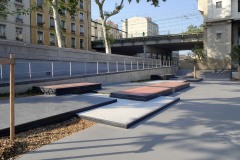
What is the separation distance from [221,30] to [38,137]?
1556 inches

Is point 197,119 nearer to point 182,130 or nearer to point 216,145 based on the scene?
point 182,130

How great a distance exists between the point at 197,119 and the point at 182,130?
136 cm

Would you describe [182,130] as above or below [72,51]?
below

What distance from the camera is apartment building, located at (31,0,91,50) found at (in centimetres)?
4356

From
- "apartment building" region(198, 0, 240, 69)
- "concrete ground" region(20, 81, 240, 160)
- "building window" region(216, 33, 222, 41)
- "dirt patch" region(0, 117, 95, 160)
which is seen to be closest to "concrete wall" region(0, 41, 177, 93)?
"dirt patch" region(0, 117, 95, 160)

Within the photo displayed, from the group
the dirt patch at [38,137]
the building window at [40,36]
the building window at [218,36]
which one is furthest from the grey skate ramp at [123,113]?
the building window at [40,36]

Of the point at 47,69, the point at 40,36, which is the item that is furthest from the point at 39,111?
the point at 40,36

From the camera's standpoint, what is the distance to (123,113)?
23.2 ft

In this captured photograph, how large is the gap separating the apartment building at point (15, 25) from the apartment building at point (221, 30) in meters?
30.1

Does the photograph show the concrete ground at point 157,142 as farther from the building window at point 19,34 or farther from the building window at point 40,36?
the building window at point 40,36

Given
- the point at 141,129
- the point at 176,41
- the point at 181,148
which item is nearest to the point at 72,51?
the point at 141,129

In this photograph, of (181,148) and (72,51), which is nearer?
(181,148)

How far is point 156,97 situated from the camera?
10.2 metres

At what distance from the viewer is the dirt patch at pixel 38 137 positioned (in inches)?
168
